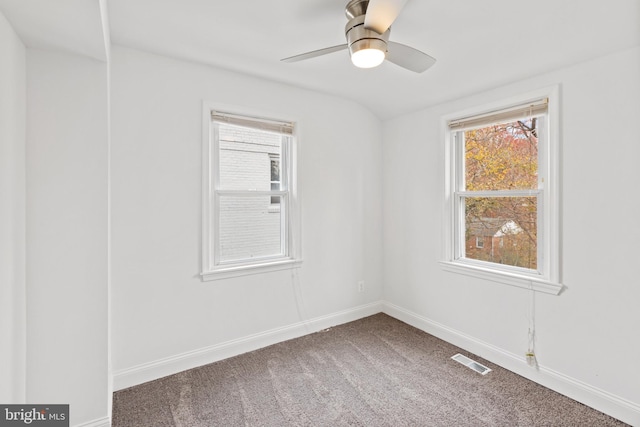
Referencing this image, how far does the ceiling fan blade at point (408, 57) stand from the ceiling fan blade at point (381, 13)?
21 cm

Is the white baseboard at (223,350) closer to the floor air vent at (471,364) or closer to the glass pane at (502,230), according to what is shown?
the floor air vent at (471,364)

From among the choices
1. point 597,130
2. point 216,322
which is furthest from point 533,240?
point 216,322

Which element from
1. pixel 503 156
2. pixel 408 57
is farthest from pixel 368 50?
pixel 503 156

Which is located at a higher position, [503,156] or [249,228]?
[503,156]

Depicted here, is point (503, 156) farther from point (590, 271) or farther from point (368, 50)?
point (368, 50)

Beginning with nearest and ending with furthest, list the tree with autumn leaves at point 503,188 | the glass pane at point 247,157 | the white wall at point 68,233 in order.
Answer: the white wall at point 68,233 → the tree with autumn leaves at point 503,188 → the glass pane at point 247,157

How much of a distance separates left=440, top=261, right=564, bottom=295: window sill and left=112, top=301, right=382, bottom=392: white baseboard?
1.13 metres

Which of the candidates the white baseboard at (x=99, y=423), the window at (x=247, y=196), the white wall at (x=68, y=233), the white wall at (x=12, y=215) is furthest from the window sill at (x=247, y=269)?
the white wall at (x=12, y=215)

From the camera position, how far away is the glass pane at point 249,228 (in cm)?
271

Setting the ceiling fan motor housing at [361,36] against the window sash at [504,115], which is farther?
the window sash at [504,115]

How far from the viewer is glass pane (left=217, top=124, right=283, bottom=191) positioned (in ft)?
8.80

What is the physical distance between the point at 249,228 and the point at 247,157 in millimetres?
640

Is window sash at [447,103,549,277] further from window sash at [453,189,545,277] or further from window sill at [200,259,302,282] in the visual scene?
window sill at [200,259,302,282]

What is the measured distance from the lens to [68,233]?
5.65ft
